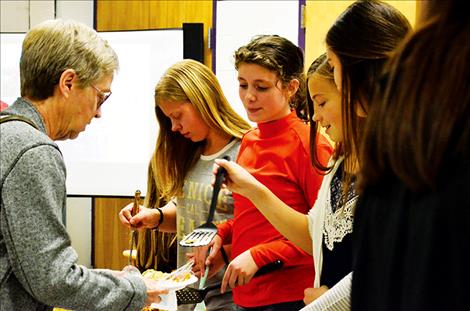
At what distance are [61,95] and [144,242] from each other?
46.8 inches

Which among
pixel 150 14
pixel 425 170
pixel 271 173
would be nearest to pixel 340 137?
pixel 271 173

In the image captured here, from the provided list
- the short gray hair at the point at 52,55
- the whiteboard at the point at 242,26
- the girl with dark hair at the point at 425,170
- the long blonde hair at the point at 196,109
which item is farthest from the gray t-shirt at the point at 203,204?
the whiteboard at the point at 242,26

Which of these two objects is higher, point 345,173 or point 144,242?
point 345,173

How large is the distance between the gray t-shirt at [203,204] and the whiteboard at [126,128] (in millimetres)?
1542

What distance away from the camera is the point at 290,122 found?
5.67ft

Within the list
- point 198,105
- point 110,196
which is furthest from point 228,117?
point 110,196

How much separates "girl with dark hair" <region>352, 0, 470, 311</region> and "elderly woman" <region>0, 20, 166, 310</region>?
74cm

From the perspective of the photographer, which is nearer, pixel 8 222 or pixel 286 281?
pixel 8 222

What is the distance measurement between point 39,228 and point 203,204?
0.77m

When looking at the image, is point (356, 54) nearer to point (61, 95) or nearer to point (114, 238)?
point (61, 95)

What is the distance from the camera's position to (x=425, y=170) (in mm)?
618

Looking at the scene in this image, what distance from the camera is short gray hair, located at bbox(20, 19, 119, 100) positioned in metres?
1.34

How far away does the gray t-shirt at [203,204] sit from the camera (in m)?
1.87

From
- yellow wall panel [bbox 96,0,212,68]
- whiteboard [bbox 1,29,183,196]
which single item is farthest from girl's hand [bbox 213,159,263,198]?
yellow wall panel [bbox 96,0,212,68]
